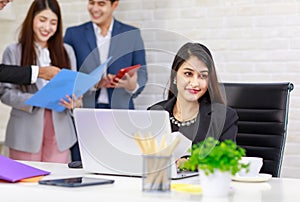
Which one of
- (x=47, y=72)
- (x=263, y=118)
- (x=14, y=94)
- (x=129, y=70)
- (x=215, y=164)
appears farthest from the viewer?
(x=14, y=94)

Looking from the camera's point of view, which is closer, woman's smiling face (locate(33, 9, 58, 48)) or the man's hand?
the man's hand

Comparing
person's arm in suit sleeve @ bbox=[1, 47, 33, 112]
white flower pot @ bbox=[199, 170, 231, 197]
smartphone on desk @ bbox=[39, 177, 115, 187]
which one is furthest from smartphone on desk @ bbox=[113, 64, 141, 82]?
person's arm in suit sleeve @ bbox=[1, 47, 33, 112]

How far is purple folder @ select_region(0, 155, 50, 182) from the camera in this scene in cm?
173

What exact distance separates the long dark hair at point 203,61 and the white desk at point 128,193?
26 cm

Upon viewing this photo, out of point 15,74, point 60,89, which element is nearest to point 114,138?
point 60,89

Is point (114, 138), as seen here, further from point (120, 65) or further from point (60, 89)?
point (60, 89)

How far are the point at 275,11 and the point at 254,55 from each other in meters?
0.30

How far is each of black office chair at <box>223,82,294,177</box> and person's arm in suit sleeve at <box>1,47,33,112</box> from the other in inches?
58.4

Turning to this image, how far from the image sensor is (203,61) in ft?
5.77

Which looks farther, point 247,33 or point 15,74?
point 247,33

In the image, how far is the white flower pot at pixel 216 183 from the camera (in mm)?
1487

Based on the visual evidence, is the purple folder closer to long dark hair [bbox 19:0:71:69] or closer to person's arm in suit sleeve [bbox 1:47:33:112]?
person's arm in suit sleeve [bbox 1:47:33:112]

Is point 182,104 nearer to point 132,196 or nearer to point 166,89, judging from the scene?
point 166,89

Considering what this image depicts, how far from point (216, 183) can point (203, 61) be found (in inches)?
16.5
